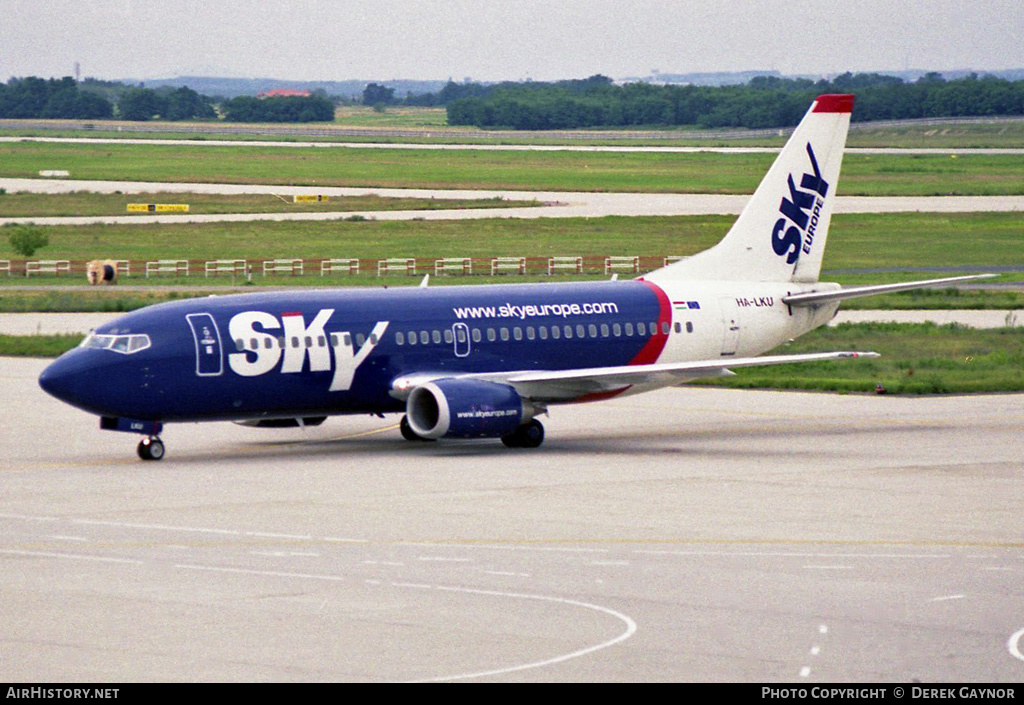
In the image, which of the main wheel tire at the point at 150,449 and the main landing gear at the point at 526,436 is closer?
the main wheel tire at the point at 150,449

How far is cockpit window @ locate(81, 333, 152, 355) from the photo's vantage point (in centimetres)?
4025

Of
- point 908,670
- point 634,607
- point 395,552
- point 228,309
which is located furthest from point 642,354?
point 908,670

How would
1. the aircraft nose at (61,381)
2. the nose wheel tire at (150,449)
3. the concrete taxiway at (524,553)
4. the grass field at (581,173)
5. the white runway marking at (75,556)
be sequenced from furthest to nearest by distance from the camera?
the grass field at (581,173)
the nose wheel tire at (150,449)
the aircraft nose at (61,381)
the white runway marking at (75,556)
the concrete taxiway at (524,553)

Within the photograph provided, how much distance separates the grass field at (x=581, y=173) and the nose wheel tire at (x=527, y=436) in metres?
107

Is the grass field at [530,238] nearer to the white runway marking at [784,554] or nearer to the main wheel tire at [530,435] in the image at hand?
the main wheel tire at [530,435]

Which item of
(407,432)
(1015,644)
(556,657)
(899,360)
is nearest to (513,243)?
(899,360)

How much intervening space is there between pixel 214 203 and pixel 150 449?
103802 millimetres

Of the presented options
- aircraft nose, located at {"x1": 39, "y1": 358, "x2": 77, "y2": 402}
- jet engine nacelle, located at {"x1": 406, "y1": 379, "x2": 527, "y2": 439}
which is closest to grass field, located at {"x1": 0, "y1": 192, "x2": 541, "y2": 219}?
jet engine nacelle, located at {"x1": 406, "y1": 379, "x2": 527, "y2": 439}

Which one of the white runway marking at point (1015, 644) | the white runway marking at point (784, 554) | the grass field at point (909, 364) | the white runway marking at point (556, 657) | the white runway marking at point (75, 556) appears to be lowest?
the grass field at point (909, 364)

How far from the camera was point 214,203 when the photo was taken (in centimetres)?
14275

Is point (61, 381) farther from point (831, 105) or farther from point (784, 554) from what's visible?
point (831, 105)

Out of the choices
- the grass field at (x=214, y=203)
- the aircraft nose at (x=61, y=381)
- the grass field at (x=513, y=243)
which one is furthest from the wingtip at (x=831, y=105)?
the grass field at (x=214, y=203)

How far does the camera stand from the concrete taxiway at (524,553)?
71.6 ft
